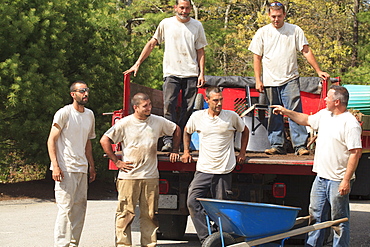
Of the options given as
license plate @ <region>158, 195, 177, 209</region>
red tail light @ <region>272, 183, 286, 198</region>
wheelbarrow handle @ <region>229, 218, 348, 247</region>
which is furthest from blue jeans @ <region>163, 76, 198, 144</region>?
wheelbarrow handle @ <region>229, 218, 348, 247</region>

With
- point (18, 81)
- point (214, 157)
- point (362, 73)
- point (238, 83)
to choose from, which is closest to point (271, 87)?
point (214, 157)

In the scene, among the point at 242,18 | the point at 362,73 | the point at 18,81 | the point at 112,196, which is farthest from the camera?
the point at 242,18

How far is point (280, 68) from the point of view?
7.89 m

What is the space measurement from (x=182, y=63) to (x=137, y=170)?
1.75 metres

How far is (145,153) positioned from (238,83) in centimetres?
401

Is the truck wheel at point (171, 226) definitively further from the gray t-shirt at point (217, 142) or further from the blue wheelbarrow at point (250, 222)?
the blue wheelbarrow at point (250, 222)

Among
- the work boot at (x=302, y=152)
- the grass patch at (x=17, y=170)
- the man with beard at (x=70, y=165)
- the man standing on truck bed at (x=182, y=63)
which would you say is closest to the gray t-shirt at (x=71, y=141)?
the man with beard at (x=70, y=165)

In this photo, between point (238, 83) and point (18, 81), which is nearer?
point (238, 83)

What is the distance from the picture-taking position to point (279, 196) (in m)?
7.29

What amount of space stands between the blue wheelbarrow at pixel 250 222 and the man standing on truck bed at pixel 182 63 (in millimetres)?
2054

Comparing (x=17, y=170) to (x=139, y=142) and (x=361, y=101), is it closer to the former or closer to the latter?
(x=361, y=101)

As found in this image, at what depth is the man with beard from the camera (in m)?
6.64

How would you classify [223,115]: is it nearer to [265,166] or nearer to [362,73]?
[265,166]

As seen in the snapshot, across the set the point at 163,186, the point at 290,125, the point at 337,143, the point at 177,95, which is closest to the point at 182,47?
the point at 177,95
